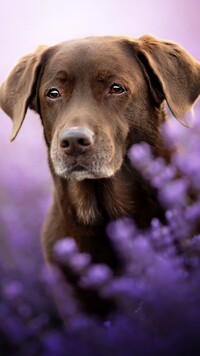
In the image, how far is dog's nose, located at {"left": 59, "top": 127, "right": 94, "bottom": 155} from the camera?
3094 millimetres

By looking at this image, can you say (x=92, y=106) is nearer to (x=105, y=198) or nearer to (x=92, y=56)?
(x=92, y=56)

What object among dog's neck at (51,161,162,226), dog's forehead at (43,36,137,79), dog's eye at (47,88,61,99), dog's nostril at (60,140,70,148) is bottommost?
dog's neck at (51,161,162,226)

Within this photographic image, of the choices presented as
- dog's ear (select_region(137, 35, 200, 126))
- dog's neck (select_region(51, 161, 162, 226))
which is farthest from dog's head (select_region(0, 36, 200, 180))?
dog's neck (select_region(51, 161, 162, 226))

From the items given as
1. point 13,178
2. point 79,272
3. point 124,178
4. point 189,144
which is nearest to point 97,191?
point 124,178

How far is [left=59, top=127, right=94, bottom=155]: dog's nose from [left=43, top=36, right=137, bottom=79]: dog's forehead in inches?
17.0

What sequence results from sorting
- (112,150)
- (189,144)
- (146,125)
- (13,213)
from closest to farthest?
(189,144), (112,150), (146,125), (13,213)

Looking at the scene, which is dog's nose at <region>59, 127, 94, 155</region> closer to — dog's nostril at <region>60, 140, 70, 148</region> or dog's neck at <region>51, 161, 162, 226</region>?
dog's nostril at <region>60, 140, 70, 148</region>

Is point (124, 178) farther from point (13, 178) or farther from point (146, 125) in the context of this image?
point (13, 178)

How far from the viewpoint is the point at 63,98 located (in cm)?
347

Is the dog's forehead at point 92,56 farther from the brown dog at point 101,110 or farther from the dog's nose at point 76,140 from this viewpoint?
the dog's nose at point 76,140

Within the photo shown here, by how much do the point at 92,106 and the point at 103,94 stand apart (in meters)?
0.11

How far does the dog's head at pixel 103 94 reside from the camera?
10.7ft

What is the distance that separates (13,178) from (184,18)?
1.60 metres

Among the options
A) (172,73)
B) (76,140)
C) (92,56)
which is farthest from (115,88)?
(76,140)
